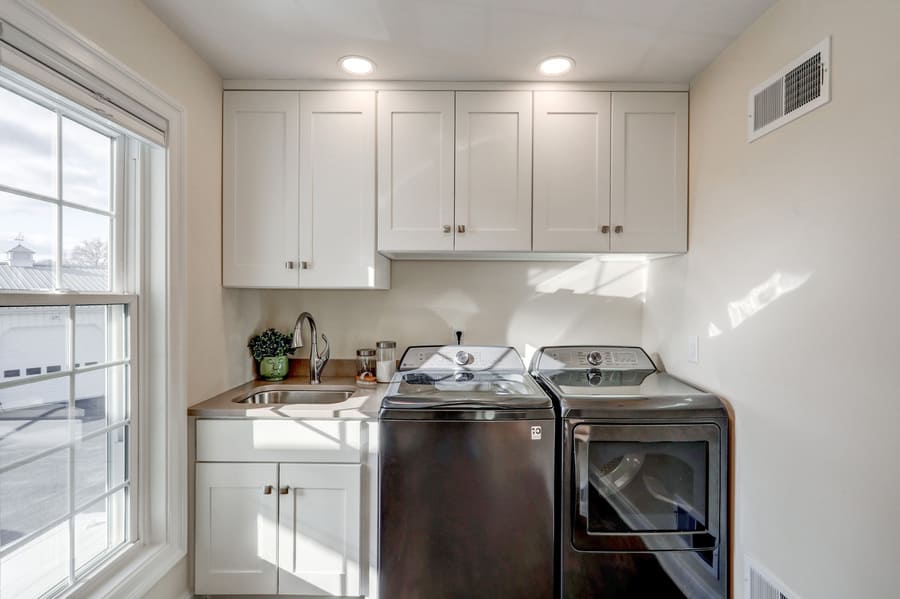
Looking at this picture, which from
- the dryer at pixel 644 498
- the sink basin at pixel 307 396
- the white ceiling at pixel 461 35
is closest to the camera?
the white ceiling at pixel 461 35

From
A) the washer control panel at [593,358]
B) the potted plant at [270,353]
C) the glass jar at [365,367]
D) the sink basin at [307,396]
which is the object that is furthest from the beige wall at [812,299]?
the potted plant at [270,353]

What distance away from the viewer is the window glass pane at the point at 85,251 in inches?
52.3

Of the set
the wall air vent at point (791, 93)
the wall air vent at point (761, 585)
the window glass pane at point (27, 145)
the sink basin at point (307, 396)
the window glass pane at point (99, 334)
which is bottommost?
the wall air vent at point (761, 585)

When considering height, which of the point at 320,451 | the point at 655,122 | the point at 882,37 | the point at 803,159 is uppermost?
the point at 655,122

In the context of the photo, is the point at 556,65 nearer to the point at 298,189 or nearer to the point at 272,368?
the point at 298,189

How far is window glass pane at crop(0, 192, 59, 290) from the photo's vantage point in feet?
3.75

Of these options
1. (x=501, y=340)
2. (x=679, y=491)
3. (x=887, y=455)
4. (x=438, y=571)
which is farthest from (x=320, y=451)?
(x=887, y=455)

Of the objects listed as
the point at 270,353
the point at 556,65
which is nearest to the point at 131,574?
the point at 270,353

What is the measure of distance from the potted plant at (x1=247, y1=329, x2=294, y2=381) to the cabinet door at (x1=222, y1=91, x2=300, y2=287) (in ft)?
1.25

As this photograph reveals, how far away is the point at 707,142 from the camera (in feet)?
6.13

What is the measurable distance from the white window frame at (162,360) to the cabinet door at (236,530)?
0.29ft

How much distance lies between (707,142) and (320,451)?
203cm

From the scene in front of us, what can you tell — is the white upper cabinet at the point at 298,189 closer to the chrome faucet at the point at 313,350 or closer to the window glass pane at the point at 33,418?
the chrome faucet at the point at 313,350

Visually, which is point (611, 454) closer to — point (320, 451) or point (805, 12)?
point (320, 451)
